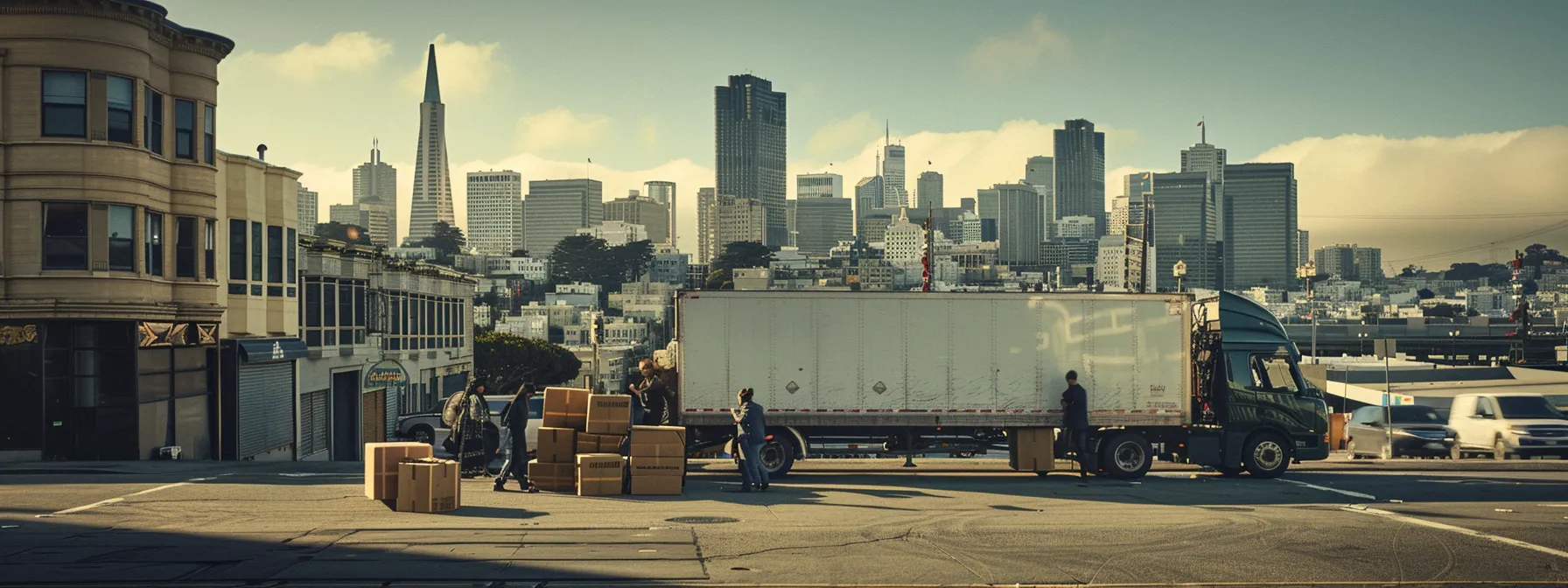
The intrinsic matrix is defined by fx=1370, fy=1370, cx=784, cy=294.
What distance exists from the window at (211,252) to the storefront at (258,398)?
213 centimetres

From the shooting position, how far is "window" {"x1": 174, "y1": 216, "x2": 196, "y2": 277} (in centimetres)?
2995

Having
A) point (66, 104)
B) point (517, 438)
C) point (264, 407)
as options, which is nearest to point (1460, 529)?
point (517, 438)

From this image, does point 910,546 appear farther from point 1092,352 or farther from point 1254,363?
point 1254,363

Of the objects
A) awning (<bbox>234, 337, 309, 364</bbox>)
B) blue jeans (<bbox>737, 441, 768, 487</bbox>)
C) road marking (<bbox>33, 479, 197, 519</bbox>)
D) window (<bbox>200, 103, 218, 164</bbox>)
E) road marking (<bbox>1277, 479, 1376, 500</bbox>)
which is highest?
window (<bbox>200, 103, 218, 164</bbox>)

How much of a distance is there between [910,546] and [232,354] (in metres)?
22.3

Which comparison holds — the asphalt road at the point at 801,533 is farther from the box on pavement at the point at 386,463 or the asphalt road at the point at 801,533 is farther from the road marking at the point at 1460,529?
the box on pavement at the point at 386,463

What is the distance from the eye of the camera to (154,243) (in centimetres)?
2883

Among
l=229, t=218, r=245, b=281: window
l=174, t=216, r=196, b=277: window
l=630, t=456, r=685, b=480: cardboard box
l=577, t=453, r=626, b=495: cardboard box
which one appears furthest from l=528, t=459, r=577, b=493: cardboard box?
l=229, t=218, r=245, b=281: window

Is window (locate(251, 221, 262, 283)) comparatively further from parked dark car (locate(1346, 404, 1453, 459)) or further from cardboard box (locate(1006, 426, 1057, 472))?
parked dark car (locate(1346, 404, 1453, 459))

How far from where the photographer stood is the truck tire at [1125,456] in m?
24.0

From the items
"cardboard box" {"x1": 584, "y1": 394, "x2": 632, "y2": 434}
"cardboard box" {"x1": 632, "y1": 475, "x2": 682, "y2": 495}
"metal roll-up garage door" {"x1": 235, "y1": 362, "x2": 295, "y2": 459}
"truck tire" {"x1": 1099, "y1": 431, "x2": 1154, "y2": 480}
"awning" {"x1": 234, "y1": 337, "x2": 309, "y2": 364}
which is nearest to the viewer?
"cardboard box" {"x1": 632, "y1": 475, "x2": 682, "y2": 495}

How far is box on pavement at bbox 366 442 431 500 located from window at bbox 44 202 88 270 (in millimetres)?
11761

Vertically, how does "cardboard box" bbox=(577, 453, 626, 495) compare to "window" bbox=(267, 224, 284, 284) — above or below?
below

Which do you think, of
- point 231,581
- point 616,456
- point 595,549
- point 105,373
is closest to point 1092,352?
point 616,456
